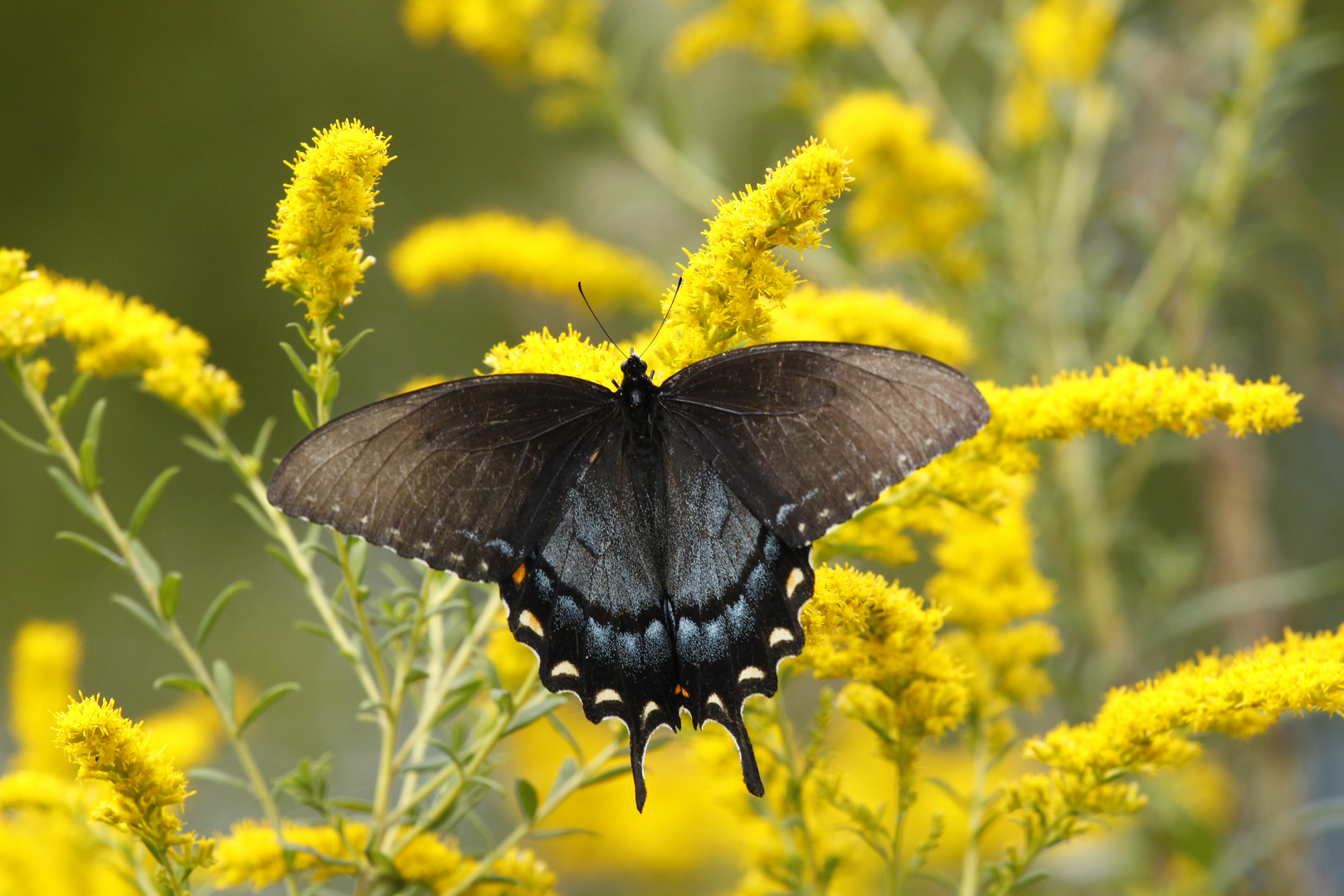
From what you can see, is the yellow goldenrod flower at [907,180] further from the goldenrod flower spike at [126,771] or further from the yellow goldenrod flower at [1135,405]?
the goldenrod flower spike at [126,771]

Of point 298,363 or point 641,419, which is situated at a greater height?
point 641,419

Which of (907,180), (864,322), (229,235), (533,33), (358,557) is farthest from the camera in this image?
(229,235)

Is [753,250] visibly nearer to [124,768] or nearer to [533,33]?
[124,768]

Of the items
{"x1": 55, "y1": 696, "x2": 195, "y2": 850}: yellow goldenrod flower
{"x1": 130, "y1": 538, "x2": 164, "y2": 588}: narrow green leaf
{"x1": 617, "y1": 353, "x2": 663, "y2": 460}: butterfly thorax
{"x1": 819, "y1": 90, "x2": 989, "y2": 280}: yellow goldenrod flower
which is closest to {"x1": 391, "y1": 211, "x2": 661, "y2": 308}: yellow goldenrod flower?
{"x1": 819, "y1": 90, "x2": 989, "y2": 280}: yellow goldenrod flower

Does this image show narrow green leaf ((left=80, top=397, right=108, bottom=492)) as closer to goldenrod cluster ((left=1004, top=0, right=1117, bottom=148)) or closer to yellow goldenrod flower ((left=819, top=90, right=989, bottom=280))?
yellow goldenrod flower ((left=819, top=90, right=989, bottom=280))

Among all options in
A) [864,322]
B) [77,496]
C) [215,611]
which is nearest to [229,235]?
[77,496]

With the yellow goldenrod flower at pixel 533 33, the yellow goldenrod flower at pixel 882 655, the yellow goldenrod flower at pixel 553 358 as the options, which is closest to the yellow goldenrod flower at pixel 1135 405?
the yellow goldenrod flower at pixel 882 655
